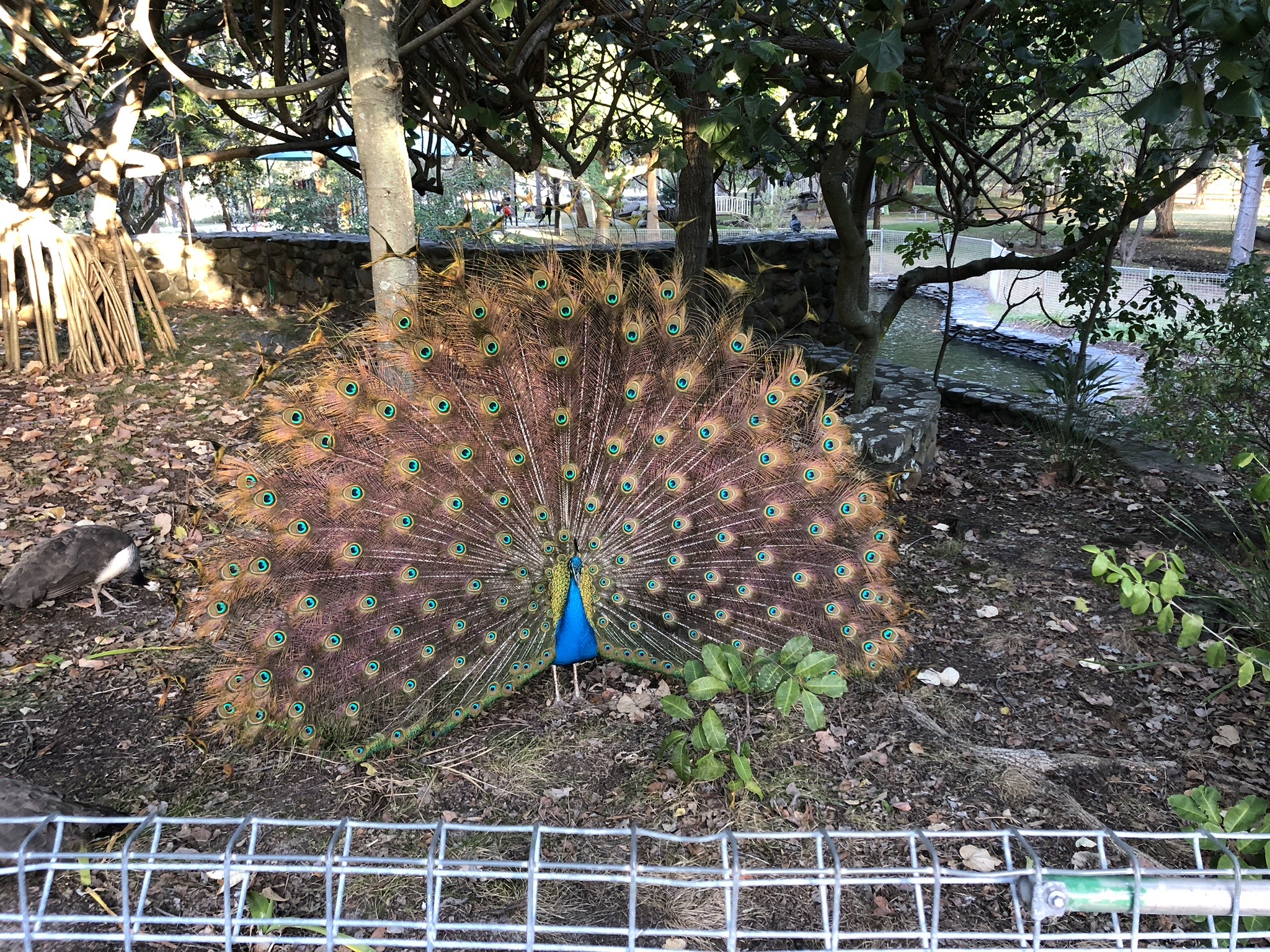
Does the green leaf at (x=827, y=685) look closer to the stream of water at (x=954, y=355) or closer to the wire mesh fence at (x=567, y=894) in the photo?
the wire mesh fence at (x=567, y=894)

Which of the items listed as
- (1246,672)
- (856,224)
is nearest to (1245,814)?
(1246,672)

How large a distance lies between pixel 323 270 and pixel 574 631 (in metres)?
7.21

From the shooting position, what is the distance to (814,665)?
2.98 metres

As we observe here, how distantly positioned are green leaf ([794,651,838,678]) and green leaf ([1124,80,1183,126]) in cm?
208

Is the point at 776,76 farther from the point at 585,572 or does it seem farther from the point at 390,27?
the point at 585,572

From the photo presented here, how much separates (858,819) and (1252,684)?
2.07 meters

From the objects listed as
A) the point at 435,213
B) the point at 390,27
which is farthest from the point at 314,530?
Result: the point at 435,213

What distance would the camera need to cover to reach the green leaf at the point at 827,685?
9.68ft

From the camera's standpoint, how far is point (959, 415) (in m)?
8.27

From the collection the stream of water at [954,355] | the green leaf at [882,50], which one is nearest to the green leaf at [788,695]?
the green leaf at [882,50]

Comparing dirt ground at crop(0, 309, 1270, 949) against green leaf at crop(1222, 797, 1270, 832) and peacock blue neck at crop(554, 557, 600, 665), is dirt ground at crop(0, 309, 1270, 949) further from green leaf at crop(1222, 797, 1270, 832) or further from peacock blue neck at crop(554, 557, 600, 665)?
green leaf at crop(1222, 797, 1270, 832)

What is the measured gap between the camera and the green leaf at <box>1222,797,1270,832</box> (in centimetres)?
230

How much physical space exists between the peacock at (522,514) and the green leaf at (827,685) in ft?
1.98

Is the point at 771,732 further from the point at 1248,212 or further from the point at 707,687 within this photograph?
the point at 1248,212
